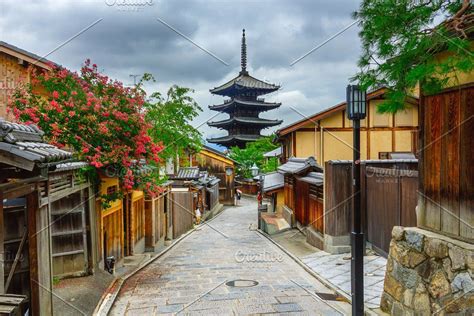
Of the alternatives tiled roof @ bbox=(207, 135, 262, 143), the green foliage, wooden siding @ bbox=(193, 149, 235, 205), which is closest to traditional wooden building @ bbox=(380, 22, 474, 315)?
wooden siding @ bbox=(193, 149, 235, 205)

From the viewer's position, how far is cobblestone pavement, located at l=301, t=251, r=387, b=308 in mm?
7912

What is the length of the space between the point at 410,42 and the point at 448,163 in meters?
1.85

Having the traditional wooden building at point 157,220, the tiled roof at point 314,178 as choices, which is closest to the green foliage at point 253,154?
the traditional wooden building at point 157,220

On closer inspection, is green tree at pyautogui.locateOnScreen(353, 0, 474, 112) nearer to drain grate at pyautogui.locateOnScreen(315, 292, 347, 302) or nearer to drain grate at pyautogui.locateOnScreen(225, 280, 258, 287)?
drain grate at pyautogui.locateOnScreen(315, 292, 347, 302)

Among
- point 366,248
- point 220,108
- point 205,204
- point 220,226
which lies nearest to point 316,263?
point 366,248

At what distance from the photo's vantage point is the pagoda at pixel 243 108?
49.0 meters

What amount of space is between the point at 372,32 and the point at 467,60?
1492 millimetres

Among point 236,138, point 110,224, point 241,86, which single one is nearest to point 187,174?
point 110,224

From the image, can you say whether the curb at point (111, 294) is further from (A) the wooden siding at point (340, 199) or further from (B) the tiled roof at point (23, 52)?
(B) the tiled roof at point (23, 52)

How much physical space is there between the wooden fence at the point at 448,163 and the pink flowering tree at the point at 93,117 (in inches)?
267

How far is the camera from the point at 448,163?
219 inches

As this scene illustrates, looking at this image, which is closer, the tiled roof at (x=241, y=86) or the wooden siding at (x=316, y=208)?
the wooden siding at (x=316, y=208)

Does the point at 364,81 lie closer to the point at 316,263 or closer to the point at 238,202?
the point at 316,263

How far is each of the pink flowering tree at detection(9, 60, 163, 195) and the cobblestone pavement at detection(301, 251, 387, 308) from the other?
558 centimetres
